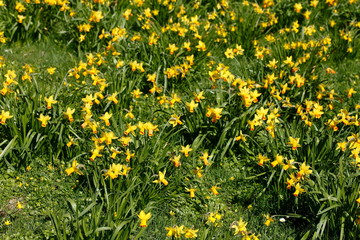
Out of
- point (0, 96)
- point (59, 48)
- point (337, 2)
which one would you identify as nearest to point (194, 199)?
point (0, 96)

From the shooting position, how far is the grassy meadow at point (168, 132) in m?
3.56

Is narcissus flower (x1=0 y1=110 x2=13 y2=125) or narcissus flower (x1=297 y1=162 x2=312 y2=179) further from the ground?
narcissus flower (x1=0 y1=110 x2=13 y2=125)

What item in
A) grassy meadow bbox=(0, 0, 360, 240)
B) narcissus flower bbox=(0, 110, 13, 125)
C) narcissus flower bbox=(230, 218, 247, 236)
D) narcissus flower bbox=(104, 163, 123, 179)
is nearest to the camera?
narcissus flower bbox=(230, 218, 247, 236)

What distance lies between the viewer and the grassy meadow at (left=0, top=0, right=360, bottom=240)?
3561mm

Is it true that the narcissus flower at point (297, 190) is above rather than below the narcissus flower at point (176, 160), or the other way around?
below

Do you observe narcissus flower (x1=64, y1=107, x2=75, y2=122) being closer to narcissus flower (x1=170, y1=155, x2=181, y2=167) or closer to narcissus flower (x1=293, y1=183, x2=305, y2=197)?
narcissus flower (x1=170, y1=155, x2=181, y2=167)

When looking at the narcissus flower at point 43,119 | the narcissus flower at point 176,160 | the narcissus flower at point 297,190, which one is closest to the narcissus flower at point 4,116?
the narcissus flower at point 43,119

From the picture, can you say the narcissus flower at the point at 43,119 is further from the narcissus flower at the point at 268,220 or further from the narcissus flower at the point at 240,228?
the narcissus flower at the point at 268,220

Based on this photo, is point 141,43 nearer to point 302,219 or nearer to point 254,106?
point 254,106

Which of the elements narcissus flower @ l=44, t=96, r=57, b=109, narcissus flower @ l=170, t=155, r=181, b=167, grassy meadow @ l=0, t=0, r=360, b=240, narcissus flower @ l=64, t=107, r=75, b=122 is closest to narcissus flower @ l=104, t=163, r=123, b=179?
grassy meadow @ l=0, t=0, r=360, b=240

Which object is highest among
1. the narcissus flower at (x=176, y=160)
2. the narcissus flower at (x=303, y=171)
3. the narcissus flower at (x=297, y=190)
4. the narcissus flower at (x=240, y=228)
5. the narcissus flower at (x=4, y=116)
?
the narcissus flower at (x=4, y=116)

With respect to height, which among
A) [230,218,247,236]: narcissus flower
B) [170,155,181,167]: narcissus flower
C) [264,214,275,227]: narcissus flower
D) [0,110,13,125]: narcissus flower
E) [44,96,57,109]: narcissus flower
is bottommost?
[264,214,275,227]: narcissus flower

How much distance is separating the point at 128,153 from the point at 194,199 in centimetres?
71

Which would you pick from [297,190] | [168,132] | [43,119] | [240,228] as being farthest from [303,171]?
[43,119]
